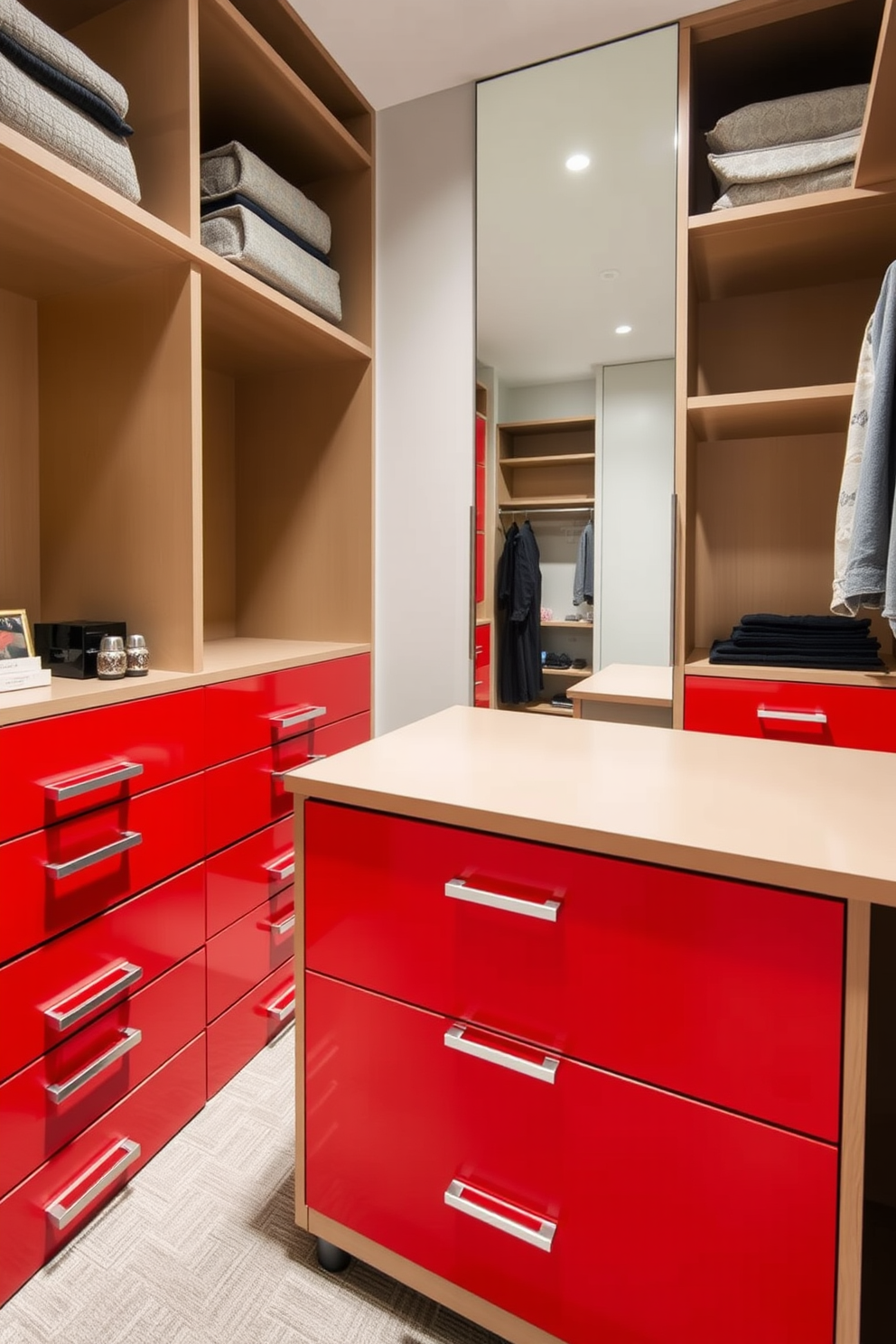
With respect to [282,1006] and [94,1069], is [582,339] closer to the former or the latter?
[282,1006]

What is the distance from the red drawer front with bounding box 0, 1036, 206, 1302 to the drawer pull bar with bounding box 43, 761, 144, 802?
623 millimetres

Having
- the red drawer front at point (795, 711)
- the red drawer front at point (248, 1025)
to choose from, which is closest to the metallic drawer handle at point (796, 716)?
the red drawer front at point (795, 711)

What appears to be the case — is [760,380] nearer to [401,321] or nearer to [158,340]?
[401,321]

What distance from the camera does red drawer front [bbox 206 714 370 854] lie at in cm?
162

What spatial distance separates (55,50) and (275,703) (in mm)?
1304

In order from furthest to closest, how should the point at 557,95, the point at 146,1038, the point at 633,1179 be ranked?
the point at 557,95 → the point at 146,1038 → the point at 633,1179

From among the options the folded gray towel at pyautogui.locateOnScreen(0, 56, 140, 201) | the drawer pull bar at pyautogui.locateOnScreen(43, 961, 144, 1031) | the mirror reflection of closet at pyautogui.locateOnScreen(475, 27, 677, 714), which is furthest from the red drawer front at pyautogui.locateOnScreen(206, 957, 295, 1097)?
the folded gray towel at pyautogui.locateOnScreen(0, 56, 140, 201)

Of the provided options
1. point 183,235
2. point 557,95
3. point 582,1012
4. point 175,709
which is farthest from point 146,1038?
point 557,95

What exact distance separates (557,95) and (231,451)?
1.37m

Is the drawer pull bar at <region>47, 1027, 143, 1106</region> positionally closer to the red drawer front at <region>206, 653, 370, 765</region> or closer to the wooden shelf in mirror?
the red drawer front at <region>206, 653, 370, 765</region>

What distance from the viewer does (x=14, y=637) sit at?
1402mm

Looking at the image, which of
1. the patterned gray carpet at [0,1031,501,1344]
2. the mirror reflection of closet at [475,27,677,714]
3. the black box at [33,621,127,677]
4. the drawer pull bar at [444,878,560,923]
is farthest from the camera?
the mirror reflection of closet at [475,27,677,714]

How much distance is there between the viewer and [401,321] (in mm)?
2201

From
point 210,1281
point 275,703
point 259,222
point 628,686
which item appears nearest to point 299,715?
point 275,703
